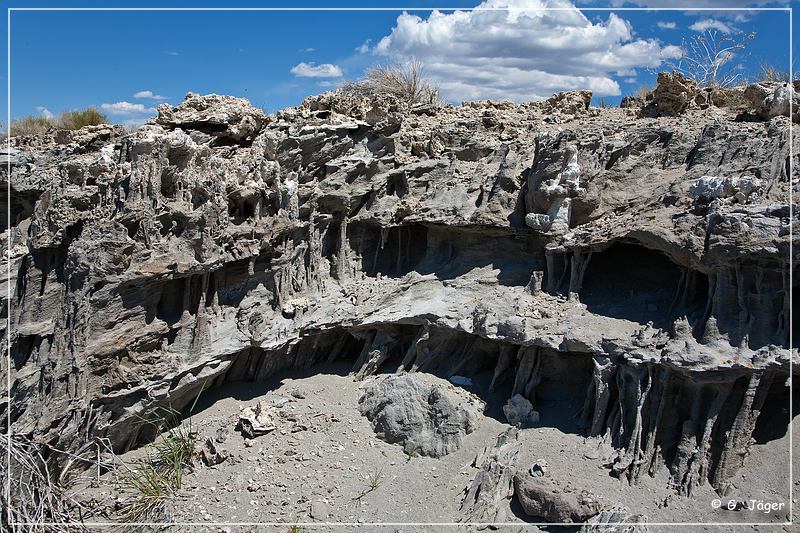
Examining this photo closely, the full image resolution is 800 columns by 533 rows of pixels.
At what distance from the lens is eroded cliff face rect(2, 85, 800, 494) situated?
871 cm

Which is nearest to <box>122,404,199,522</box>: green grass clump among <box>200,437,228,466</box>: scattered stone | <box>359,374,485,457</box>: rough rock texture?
<box>200,437,228,466</box>: scattered stone

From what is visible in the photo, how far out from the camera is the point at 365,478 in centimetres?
956

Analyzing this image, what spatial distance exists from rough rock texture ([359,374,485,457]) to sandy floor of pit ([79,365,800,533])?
0.15m

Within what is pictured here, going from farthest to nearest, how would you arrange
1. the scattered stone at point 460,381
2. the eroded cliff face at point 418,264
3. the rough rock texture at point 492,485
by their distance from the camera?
the scattered stone at point 460,381
the eroded cliff face at point 418,264
the rough rock texture at point 492,485

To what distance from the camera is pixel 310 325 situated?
11641 mm

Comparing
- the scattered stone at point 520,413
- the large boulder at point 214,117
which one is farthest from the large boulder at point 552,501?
the large boulder at point 214,117

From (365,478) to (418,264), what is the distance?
14.4 feet

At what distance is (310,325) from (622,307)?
17.7 ft

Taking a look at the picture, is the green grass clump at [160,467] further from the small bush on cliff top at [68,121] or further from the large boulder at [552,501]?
the small bush on cliff top at [68,121]

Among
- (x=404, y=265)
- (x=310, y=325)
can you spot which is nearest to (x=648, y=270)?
(x=404, y=265)

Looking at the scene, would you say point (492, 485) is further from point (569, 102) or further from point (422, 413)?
point (569, 102)

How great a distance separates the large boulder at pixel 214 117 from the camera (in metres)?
12.2

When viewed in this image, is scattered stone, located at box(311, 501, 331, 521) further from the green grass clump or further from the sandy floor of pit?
the green grass clump

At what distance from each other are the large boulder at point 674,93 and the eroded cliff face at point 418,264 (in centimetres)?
29
